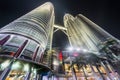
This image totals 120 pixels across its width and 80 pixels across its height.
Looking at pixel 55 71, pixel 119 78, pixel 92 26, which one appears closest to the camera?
pixel 119 78

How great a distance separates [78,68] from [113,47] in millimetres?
6723

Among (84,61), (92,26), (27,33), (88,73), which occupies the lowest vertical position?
(88,73)

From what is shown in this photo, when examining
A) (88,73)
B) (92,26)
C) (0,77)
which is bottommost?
(0,77)

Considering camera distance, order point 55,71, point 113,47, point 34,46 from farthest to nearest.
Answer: point 113,47 < point 55,71 < point 34,46

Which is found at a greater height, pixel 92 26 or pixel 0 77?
pixel 92 26

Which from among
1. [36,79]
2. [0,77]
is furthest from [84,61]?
[0,77]

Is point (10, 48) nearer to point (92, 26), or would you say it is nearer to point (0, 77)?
point (0, 77)

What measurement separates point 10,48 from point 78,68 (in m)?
11.0

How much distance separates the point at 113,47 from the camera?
64.7 feet

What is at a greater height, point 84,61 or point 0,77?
point 84,61

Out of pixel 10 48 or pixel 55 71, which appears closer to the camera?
pixel 10 48

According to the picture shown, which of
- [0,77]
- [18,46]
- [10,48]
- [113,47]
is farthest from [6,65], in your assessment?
[113,47]

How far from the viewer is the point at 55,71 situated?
18.5 m

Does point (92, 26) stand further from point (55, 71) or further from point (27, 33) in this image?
point (27, 33)
